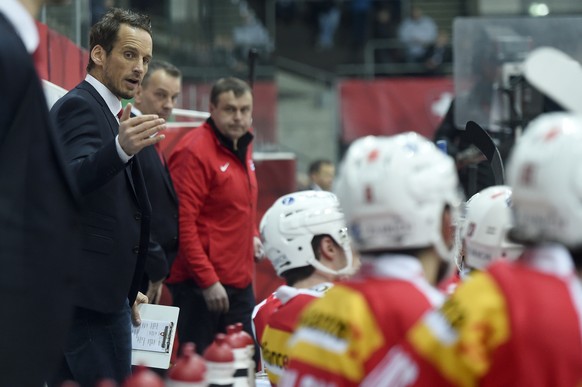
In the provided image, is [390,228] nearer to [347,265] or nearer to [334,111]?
[347,265]

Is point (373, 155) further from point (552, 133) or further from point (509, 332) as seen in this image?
point (509, 332)

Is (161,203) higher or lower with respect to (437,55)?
lower

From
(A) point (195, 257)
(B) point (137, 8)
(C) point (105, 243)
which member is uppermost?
(B) point (137, 8)

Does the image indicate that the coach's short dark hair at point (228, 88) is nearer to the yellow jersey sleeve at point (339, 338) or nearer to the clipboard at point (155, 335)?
the clipboard at point (155, 335)

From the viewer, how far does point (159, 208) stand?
6074mm

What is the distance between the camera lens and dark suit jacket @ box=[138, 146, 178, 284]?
5930mm

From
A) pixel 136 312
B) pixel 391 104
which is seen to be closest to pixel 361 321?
pixel 136 312

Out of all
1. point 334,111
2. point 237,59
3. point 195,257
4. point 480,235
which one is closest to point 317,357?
point 480,235

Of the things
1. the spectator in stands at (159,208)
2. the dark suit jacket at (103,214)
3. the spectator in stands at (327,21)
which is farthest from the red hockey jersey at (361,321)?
the spectator in stands at (327,21)

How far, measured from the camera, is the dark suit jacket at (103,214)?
452 cm

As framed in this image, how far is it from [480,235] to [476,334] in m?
0.99

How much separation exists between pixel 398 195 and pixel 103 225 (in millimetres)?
1786

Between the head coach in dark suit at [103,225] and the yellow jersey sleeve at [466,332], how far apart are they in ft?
5.58

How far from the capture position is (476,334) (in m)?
2.71
